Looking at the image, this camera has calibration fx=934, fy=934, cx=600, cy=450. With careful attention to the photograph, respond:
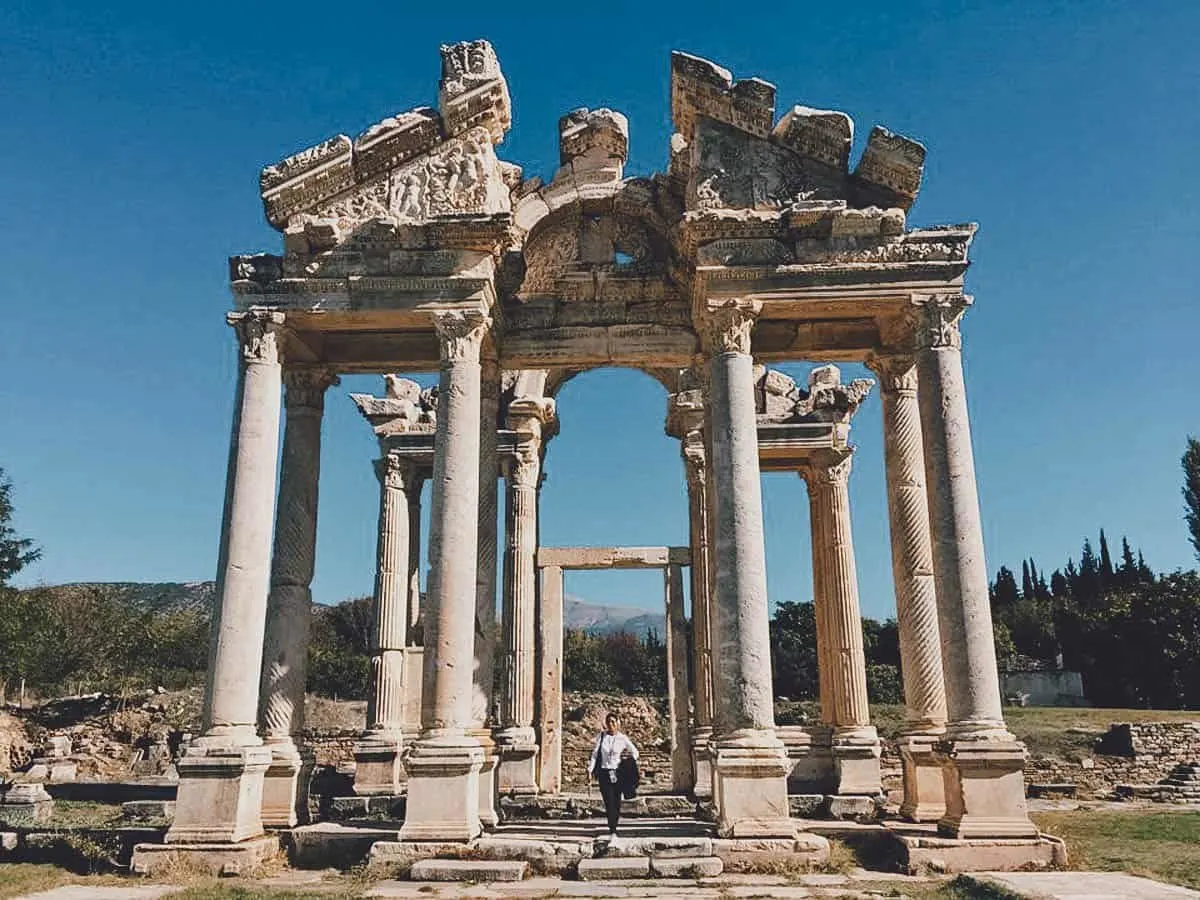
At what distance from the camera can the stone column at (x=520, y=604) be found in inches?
755

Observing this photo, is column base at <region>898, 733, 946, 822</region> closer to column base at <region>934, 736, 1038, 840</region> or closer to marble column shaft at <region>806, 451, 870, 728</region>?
column base at <region>934, 736, 1038, 840</region>

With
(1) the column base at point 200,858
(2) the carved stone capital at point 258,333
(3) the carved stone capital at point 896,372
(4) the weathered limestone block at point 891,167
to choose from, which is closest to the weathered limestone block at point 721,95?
(4) the weathered limestone block at point 891,167

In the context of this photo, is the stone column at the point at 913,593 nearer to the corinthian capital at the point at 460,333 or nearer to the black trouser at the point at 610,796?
the black trouser at the point at 610,796

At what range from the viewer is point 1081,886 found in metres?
10.4

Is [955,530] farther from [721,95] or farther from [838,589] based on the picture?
[721,95]

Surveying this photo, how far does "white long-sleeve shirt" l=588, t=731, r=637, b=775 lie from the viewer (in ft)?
47.8

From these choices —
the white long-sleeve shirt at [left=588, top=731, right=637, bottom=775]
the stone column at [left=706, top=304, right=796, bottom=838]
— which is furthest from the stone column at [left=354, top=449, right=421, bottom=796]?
the stone column at [left=706, top=304, right=796, bottom=838]

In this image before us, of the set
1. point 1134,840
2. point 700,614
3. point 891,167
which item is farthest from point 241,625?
point 1134,840

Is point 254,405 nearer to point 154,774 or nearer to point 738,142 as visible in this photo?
point 738,142

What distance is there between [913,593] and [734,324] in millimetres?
5457

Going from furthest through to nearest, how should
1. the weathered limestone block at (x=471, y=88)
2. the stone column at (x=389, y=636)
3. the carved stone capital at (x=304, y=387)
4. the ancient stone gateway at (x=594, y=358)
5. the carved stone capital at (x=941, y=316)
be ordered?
the stone column at (x=389, y=636)
the carved stone capital at (x=304, y=387)
the weathered limestone block at (x=471, y=88)
the carved stone capital at (x=941, y=316)
the ancient stone gateway at (x=594, y=358)

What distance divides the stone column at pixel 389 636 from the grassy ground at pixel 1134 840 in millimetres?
13365

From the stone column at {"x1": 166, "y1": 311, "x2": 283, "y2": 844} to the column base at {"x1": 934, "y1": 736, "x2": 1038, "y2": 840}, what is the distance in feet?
32.2

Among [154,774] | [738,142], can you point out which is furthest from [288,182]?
[154,774]
